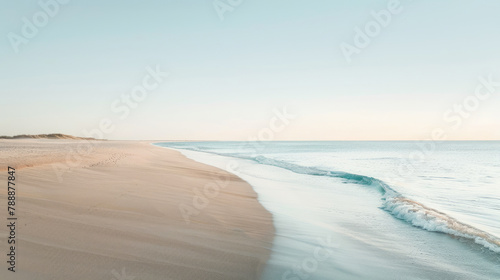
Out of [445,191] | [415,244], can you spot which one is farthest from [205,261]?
[445,191]

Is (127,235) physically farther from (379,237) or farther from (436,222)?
(436,222)

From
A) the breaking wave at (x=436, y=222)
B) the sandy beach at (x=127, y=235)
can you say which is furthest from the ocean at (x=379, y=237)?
the sandy beach at (x=127, y=235)

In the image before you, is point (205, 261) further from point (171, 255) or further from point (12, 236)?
point (12, 236)

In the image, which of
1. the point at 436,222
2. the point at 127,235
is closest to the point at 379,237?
the point at 436,222

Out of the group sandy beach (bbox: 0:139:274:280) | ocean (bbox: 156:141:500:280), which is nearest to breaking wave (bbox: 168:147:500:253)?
ocean (bbox: 156:141:500:280)

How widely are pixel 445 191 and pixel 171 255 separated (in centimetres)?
1360

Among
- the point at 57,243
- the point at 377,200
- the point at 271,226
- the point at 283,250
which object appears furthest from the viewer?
the point at 377,200

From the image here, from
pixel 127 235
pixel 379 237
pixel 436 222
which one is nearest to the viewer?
pixel 127 235

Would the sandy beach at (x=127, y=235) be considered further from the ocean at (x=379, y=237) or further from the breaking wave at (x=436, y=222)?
the breaking wave at (x=436, y=222)

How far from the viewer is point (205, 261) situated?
4.34 m

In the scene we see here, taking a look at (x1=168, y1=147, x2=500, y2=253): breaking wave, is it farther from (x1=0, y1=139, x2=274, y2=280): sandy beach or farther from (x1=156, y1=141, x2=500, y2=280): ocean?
(x1=0, y1=139, x2=274, y2=280): sandy beach

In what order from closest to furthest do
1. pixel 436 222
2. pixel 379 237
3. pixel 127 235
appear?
1. pixel 127 235
2. pixel 379 237
3. pixel 436 222

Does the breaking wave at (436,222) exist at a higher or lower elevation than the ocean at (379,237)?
higher

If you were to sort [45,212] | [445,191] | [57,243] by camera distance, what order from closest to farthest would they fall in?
[57,243]
[45,212]
[445,191]
